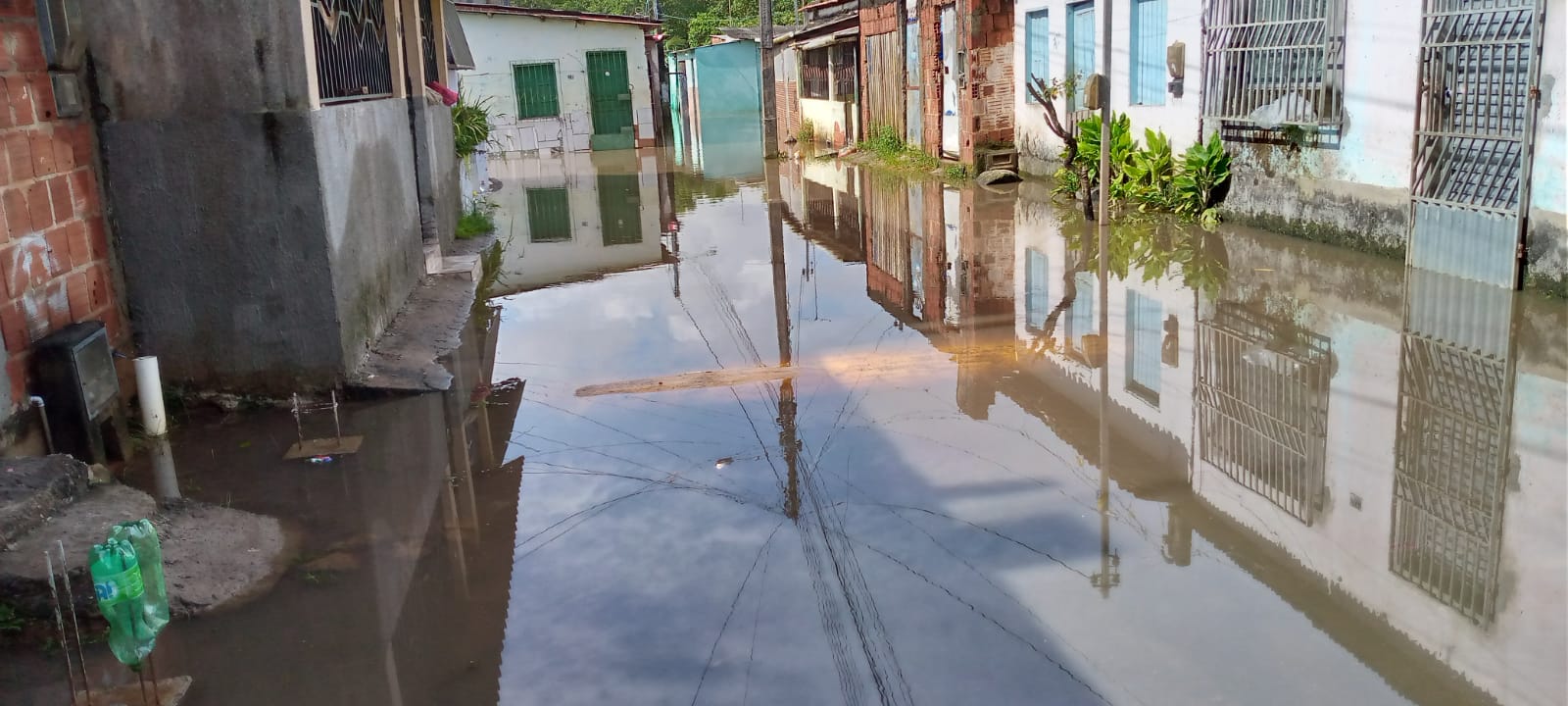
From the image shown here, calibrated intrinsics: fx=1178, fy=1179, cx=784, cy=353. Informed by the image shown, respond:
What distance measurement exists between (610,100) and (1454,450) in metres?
27.0

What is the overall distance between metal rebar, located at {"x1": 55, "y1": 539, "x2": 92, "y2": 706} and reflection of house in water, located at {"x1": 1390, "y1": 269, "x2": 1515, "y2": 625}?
4.35 meters

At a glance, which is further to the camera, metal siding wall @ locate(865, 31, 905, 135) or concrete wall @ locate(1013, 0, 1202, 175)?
metal siding wall @ locate(865, 31, 905, 135)

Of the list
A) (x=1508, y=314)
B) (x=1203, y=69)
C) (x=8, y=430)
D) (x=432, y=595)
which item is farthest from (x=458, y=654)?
(x=1203, y=69)

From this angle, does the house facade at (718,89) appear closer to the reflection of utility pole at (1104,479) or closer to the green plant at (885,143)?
the green plant at (885,143)

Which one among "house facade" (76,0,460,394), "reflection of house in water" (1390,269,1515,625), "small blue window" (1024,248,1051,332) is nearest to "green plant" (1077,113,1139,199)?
"small blue window" (1024,248,1051,332)

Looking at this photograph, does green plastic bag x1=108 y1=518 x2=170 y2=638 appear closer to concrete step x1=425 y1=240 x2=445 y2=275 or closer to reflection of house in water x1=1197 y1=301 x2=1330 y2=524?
reflection of house in water x1=1197 y1=301 x2=1330 y2=524

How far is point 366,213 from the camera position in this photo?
25.2ft

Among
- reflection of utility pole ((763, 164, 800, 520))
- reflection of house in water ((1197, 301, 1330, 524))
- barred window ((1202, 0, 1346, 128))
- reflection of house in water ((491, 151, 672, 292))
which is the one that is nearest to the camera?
reflection of house in water ((1197, 301, 1330, 524))

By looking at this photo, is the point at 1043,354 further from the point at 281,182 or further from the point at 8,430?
the point at 8,430

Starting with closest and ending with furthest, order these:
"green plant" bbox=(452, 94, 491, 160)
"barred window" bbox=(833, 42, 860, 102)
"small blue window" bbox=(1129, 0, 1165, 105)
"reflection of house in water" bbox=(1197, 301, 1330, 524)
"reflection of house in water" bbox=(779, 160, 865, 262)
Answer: "reflection of house in water" bbox=(1197, 301, 1330, 524) → "reflection of house in water" bbox=(779, 160, 865, 262) → "small blue window" bbox=(1129, 0, 1165, 105) → "green plant" bbox=(452, 94, 491, 160) → "barred window" bbox=(833, 42, 860, 102)

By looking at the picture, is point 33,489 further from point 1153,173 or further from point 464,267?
point 1153,173

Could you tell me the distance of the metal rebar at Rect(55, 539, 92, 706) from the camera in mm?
3625

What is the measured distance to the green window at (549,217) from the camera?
14.6m

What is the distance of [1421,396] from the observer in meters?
5.86
